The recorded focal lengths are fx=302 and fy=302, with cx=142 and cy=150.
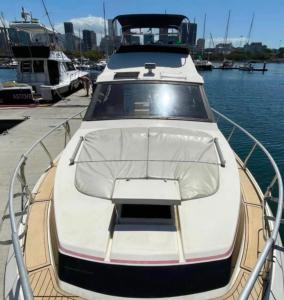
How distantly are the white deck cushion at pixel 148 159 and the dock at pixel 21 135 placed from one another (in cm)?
104

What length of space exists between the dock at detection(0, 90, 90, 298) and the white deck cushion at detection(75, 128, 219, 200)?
Answer: 3.41 ft

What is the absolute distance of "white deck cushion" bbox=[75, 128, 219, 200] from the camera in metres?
3.03

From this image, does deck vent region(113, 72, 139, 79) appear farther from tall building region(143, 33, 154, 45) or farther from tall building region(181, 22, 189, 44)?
tall building region(143, 33, 154, 45)

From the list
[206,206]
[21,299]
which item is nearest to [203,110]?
[206,206]

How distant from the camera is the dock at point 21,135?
4.70 metres

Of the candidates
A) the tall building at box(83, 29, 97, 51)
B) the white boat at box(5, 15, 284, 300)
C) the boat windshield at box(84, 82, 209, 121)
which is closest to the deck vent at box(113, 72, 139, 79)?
the boat windshield at box(84, 82, 209, 121)

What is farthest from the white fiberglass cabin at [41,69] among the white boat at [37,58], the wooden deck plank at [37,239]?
the wooden deck plank at [37,239]

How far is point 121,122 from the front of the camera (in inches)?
168

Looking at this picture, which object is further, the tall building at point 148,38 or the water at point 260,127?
the water at point 260,127

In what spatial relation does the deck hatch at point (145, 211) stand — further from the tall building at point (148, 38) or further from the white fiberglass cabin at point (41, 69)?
the white fiberglass cabin at point (41, 69)

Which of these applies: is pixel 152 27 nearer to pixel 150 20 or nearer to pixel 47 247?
pixel 150 20

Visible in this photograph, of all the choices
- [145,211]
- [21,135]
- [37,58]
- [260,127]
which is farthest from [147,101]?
[37,58]

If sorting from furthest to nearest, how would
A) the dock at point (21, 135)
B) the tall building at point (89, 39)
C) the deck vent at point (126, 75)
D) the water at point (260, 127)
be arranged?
the tall building at point (89, 39) < the water at point (260, 127) < the deck vent at point (126, 75) < the dock at point (21, 135)

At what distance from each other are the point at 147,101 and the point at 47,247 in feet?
8.28
